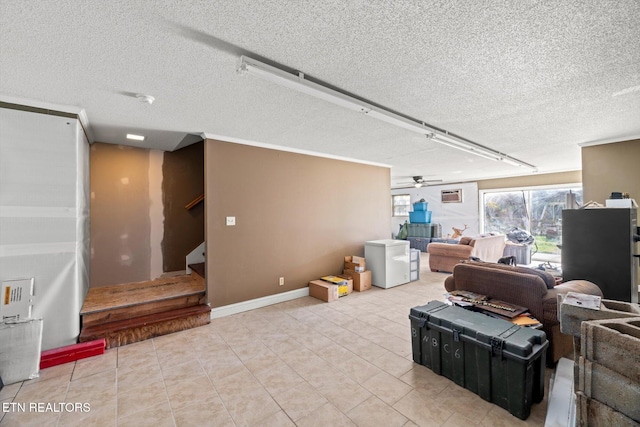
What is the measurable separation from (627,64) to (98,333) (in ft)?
17.4

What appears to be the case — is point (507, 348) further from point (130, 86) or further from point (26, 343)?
point (26, 343)

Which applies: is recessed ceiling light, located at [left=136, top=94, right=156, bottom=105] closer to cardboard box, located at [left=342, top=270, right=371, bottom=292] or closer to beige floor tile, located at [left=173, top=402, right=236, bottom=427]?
beige floor tile, located at [left=173, top=402, right=236, bottom=427]

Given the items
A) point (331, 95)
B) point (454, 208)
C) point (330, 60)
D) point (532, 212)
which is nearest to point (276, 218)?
point (331, 95)

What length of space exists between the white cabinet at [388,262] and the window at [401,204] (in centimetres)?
625

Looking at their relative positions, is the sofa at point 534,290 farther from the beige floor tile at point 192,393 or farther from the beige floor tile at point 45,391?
the beige floor tile at point 45,391

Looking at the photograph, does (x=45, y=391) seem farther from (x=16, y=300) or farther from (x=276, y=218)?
(x=276, y=218)

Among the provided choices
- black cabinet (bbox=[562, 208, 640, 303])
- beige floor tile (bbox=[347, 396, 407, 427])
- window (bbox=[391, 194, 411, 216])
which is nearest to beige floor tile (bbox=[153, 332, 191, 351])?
beige floor tile (bbox=[347, 396, 407, 427])

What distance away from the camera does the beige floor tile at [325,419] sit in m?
1.82

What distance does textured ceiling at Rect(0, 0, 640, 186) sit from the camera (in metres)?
1.46

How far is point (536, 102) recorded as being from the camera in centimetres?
267

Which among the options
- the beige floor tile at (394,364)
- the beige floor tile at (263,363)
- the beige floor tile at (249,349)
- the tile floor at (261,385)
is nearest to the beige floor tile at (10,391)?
the tile floor at (261,385)

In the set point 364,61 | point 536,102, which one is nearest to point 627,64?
point 536,102

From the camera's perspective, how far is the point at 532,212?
26.7ft

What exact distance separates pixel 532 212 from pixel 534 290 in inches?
283
